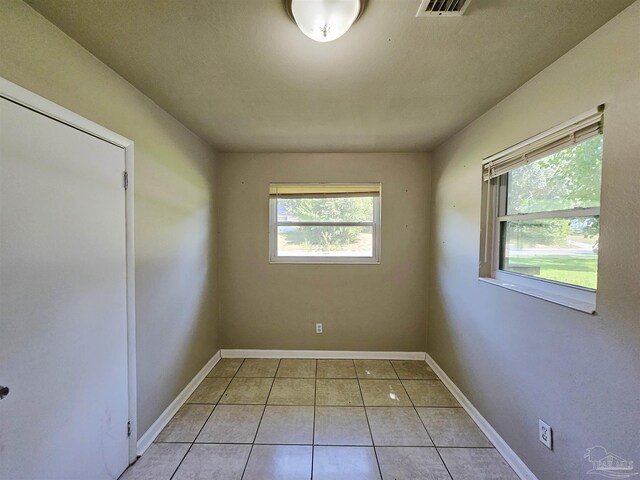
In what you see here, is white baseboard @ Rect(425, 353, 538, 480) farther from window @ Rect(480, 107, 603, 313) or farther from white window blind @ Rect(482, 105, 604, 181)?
white window blind @ Rect(482, 105, 604, 181)

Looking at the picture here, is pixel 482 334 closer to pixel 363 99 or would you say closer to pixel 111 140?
pixel 363 99

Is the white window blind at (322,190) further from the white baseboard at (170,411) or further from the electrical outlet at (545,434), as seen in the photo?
the electrical outlet at (545,434)

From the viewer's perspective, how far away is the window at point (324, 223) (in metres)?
2.92

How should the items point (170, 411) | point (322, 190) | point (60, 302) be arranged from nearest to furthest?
point (60, 302) < point (170, 411) < point (322, 190)

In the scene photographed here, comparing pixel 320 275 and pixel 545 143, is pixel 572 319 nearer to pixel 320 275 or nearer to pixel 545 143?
pixel 545 143

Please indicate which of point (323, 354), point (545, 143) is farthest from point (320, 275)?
point (545, 143)

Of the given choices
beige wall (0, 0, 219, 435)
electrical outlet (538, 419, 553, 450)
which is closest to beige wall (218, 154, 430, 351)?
beige wall (0, 0, 219, 435)

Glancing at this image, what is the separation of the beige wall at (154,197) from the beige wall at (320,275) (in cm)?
26

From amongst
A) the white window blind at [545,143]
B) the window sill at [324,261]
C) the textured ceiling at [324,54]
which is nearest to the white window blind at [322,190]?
the window sill at [324,261]

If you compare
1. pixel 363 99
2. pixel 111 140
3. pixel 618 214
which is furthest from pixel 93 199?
pixel 618 214

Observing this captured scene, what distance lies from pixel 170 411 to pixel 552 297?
8.82ft

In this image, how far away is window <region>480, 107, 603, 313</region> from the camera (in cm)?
124

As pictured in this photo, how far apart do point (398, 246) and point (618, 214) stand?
1.88 m

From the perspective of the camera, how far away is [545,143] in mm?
1422
